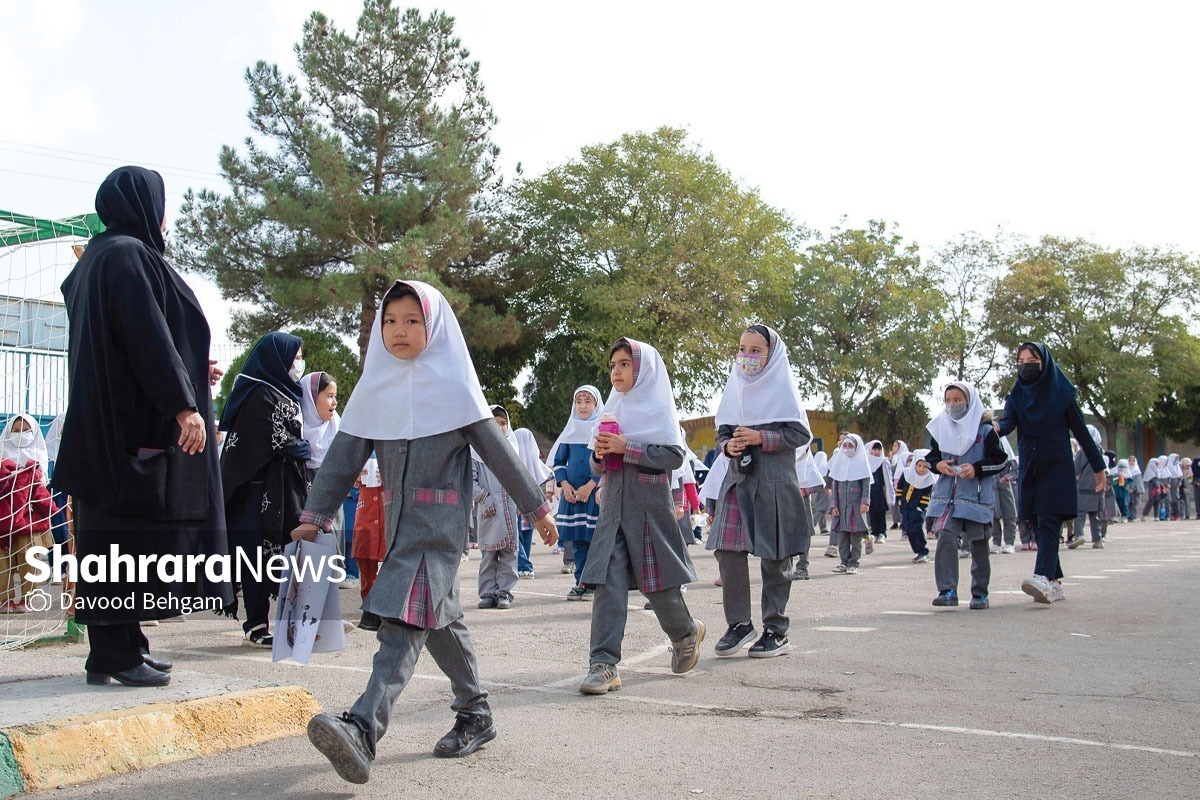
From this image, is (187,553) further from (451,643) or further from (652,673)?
(652,673)

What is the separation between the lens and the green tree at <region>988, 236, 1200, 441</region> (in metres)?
48.2

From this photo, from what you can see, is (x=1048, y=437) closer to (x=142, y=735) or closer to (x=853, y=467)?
(x=853, y=467)

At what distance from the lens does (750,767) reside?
4.03 m

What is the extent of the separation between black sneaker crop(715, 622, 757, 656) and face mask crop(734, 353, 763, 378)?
1597 mm

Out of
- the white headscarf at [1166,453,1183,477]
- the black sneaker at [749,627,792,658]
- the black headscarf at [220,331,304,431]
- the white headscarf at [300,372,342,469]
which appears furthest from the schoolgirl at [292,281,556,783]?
the white headscarf at [1166,453,1183,477]

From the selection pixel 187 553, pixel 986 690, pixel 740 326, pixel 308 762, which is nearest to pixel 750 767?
pixel 308 762

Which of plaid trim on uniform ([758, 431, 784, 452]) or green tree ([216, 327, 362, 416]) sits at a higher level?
green tree ([216, 327, 362, 416])

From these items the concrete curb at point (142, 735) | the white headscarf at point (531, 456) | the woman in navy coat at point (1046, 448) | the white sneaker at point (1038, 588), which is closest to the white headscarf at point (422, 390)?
the concrete curb at point (142, 735)

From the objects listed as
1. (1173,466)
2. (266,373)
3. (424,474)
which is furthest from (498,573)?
(1173,466)

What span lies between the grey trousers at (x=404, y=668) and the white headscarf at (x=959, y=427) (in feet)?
19.4

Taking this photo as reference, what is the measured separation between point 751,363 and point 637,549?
1.68 m

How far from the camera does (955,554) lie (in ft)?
30.6

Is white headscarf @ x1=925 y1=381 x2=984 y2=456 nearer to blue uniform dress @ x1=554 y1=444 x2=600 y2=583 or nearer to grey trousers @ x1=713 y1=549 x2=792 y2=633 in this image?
grey trousers @ x1=713 y1=549 x2=792 y2=633

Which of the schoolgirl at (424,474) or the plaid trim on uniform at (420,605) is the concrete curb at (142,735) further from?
the plaid trim on uniform at (420,605)
